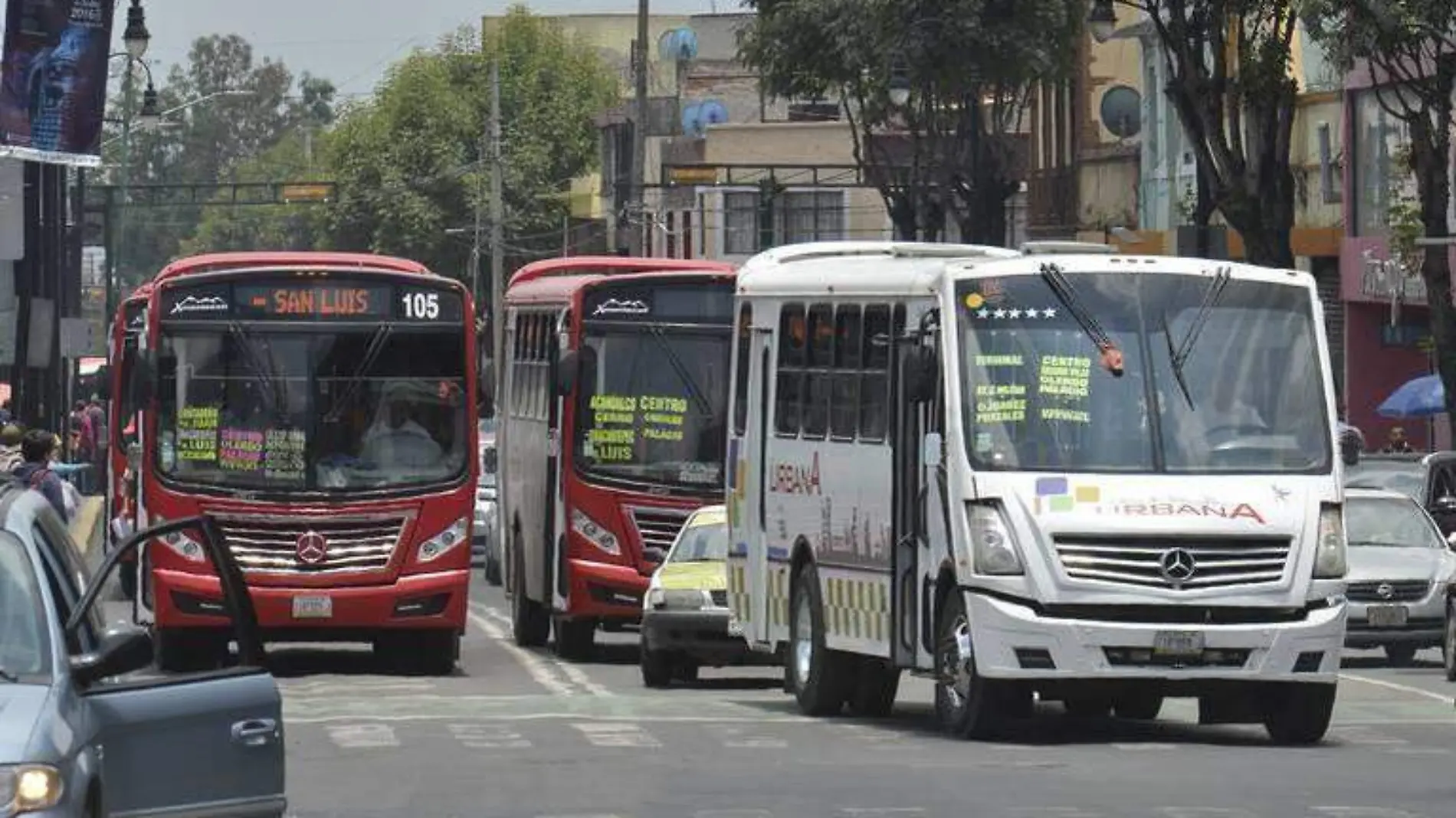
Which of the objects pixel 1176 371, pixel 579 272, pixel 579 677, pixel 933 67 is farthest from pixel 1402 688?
pixel 933 67

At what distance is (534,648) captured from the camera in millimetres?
33562

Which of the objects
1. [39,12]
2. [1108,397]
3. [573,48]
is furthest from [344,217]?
[1108,397]

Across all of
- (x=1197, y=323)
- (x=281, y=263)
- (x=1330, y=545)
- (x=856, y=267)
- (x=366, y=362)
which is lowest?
(x=1330, y=545)

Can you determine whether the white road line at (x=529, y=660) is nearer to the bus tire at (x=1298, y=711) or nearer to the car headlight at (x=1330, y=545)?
the bus tire at (x=1298, y=711)

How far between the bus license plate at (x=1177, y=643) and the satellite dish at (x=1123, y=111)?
49207mm

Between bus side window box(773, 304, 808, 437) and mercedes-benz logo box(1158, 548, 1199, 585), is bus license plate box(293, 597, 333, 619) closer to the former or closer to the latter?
bus side window box(773, 304, 808, 437)

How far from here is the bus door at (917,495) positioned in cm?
2044

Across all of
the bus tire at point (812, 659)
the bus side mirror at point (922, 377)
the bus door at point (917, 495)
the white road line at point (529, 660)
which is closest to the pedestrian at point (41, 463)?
the white road line at point (529, 660)

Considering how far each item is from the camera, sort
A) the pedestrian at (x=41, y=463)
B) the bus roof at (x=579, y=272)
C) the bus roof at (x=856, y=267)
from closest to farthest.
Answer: the bus roof at (x=856, y=267), the pedestrian at (x=41, y=463), the bus roof at (x=579, y=272)

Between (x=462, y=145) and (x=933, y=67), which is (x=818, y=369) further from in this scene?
(x=462, y=145)

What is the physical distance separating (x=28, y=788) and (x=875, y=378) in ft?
41.0

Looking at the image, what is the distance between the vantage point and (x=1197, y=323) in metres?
20.5

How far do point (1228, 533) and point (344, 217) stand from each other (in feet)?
342

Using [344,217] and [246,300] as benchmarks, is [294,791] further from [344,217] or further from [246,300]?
[344,217]
